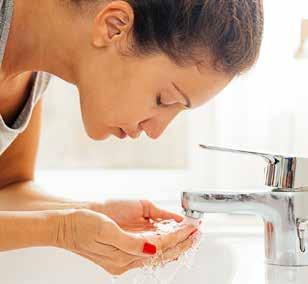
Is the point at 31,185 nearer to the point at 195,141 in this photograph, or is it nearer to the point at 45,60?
the point at 45,60

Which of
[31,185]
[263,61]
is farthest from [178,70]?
[263,61]

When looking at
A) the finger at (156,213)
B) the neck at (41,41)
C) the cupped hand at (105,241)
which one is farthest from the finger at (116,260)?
the neck at (41,41)

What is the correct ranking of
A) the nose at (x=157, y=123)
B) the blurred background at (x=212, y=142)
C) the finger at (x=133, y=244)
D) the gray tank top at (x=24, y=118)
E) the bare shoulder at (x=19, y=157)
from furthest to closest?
the blurred background at (x=212, y=142) → the bare shoulder at (x=19, y=157) → the gray tank top at (x=24, y=118) → the nose at (x=157, y=123) → the finger at (x=133, y=244)

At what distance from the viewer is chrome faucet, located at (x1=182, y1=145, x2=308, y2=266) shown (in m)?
0.81

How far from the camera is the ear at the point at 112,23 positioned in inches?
31.7

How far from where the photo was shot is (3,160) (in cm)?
114

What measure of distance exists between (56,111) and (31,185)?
407mm

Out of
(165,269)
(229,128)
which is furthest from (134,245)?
(229,128)

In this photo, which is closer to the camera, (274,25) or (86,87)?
(86,87)

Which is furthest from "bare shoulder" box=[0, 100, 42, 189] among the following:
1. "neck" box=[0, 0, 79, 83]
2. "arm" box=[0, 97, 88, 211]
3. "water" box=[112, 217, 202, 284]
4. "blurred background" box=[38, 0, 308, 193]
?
"blurred background" box=[38, 0, 308, 193]

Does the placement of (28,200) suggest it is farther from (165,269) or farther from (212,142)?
(212,142)

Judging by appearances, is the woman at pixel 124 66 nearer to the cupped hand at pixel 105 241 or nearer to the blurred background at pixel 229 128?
the cupped hand at pixel 105 241

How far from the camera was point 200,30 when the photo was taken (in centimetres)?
80

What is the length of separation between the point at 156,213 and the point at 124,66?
0.22m
